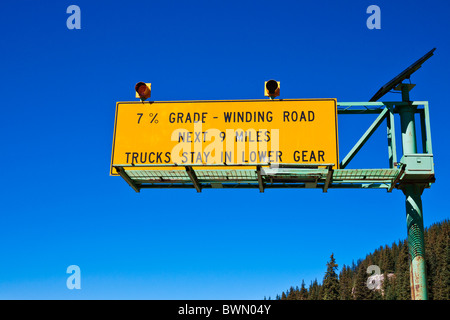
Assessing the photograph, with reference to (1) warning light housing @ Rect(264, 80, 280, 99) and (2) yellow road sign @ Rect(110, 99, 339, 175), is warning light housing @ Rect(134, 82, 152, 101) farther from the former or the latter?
(1) warning light housing @ Rect(264, 80, 280, 99)

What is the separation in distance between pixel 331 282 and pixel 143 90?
102 meters

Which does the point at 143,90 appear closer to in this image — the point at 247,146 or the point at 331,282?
the point at 247,146

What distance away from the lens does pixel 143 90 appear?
56.9 ft

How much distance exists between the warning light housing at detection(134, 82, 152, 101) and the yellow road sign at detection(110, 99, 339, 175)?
1.39 feet

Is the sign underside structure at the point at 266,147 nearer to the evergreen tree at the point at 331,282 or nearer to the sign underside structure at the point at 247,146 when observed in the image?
the sign underside structure at the point at 247,146

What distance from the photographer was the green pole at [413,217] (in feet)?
52.1

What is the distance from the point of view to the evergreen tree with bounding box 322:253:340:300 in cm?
10975

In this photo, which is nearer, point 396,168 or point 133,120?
point 396,168

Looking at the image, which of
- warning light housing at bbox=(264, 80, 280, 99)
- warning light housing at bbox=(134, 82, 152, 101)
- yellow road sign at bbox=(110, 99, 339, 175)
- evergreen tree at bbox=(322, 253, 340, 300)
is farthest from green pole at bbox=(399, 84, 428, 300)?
evergreen tree at bbox=(322, 253, 340, 300)
